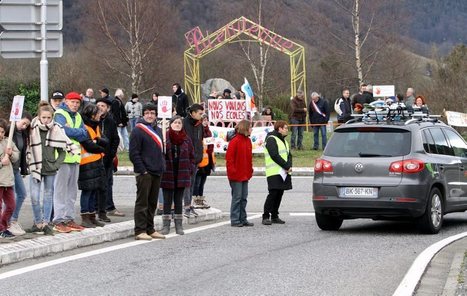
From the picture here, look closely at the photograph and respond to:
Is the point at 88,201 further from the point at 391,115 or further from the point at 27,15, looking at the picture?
the point at 391,115

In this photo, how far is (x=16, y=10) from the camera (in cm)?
1661

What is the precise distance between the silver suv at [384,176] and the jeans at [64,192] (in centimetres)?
364

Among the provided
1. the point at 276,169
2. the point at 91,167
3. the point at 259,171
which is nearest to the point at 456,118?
the point at 259,171

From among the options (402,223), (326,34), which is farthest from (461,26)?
(402,223)

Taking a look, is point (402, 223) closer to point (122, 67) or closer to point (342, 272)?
point (342, 272)

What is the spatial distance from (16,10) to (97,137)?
8.34ft

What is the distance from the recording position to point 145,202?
49.0 ft

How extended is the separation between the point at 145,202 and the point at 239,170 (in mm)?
2498

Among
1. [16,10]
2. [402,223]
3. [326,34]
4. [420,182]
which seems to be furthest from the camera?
[326,34]

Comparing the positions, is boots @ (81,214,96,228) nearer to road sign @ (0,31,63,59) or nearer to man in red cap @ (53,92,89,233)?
man in red cap @ (53,92,89,233)

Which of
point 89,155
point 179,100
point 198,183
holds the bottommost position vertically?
point 198,183

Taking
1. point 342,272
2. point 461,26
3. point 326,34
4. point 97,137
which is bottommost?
point 342,272

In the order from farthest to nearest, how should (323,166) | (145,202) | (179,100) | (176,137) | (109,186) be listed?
(179,100) → (109,186) → (323,166) → (176,137) → (145,202)

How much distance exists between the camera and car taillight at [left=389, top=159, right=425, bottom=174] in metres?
15.5
